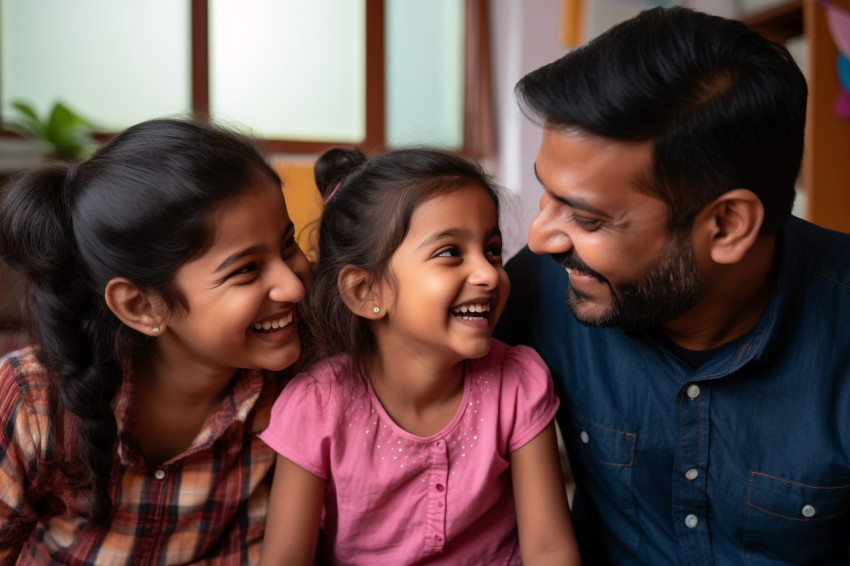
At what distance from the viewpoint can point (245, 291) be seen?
1.19m

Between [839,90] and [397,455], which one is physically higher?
[839,90]

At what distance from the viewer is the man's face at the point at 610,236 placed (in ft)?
3.66

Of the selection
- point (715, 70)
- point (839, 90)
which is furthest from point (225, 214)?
point (839, 90)

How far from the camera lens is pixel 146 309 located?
1.24 metres

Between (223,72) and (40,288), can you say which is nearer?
(40,288)

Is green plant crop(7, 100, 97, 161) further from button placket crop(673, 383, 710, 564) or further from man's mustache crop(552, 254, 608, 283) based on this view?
button placket crop(673, 383, 710, 564)

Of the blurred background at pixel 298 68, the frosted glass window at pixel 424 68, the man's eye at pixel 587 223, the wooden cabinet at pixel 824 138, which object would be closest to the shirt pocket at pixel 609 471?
the man's eye at pixel 587 223

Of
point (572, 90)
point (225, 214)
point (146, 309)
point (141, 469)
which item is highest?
point (572, 90)

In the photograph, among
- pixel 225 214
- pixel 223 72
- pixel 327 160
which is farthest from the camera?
pixel 223 72

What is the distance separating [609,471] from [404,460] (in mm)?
346

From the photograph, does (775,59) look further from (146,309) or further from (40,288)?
(40,288)

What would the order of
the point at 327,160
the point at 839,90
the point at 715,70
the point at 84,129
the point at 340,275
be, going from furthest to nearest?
1. the point at 84,129
2. the point at 839,90
3. the point at 327,160
4. the point at 340,275
5. the point at 715,70

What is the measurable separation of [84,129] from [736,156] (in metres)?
3.55

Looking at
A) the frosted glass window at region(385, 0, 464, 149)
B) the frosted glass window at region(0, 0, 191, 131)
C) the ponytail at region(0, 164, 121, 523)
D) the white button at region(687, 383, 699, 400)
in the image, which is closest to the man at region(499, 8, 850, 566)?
the white button at region(687, 383, 699, 400)
